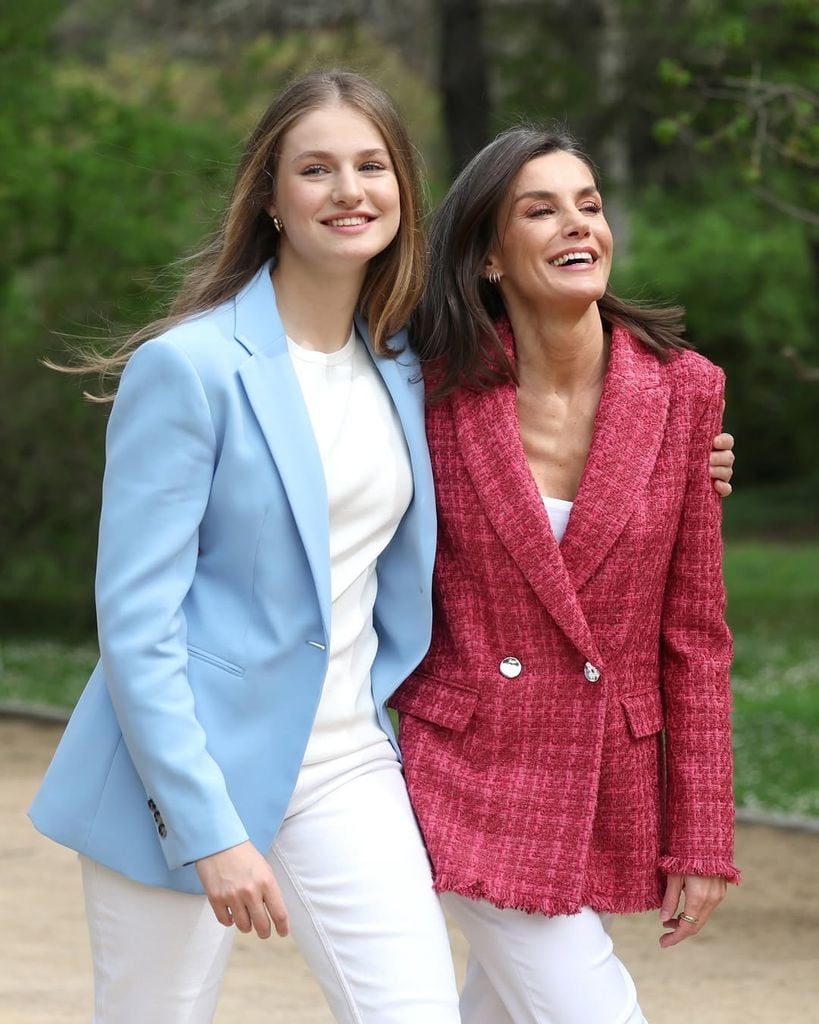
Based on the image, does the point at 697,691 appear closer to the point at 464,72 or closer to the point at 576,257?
the point at 576,257

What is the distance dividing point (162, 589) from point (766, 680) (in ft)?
30.0

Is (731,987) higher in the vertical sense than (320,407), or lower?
lower

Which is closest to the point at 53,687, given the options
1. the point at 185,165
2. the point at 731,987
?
the point at 185,165

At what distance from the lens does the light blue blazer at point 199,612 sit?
2.84 m

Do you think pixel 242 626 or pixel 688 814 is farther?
pixel 688 814

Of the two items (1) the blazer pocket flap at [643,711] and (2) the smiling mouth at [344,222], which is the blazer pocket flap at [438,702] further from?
(2) the smiling mouth at [344,222]

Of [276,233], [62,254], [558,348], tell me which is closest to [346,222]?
[276,233]

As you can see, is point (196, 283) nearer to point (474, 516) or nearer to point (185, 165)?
point (474, 516)

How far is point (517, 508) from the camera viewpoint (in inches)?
125

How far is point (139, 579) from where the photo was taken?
9.36 ft

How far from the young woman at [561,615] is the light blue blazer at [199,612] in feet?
1.20

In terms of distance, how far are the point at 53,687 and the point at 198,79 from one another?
17204 mm

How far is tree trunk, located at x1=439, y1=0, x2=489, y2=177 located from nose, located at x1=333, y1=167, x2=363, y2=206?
40.4 feet

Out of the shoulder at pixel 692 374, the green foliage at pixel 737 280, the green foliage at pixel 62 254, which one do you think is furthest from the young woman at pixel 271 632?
the green foliage at pixel 737 280
